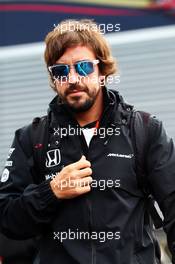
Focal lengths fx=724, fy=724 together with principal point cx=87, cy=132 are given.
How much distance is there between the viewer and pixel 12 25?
470 centimetres

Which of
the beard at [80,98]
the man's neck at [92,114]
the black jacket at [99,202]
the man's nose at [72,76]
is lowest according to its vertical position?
the black jacket at [99,202]

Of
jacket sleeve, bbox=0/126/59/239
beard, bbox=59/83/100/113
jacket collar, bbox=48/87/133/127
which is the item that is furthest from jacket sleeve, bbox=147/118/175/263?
jacket sleeve, bbox=0/126/59/239

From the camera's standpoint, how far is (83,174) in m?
2.56

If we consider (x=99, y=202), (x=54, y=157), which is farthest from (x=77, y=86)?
(x=99, y=202)

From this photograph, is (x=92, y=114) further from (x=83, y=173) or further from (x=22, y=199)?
(x=22, y=199)

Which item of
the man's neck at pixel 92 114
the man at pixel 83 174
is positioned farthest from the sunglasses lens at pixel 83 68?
the man's neck at pixel 92 114

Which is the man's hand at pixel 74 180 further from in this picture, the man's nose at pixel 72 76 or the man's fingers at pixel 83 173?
the man's nose at pixel 72 76

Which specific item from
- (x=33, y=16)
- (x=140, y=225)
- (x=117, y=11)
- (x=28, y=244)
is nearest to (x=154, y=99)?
(x=117, y=11)

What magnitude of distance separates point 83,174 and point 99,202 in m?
0.12

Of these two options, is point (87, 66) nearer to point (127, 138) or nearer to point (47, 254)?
point (127, 138)

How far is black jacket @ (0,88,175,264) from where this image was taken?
101 inches

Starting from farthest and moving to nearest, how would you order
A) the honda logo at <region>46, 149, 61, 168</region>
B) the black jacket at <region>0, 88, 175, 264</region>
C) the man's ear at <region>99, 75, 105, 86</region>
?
the man's ear at <region>99, 75, 105, 86</region> < the honda logo at <region>46, 149, 61, 168</region> < the black jacket at <region>0, 88, 175, 264</region>

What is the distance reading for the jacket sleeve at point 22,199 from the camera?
261 cm

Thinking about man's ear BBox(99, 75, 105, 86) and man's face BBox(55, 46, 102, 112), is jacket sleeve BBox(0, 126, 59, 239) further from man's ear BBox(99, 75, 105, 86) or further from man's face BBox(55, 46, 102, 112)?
man's ear BBox(99, 75, 105, 86)
